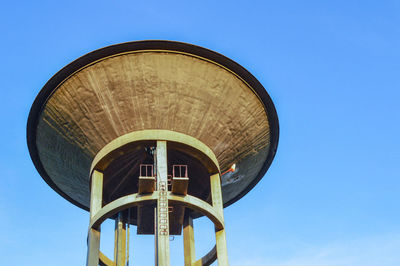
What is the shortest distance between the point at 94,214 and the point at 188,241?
13.1ft

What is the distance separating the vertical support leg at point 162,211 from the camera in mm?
15672

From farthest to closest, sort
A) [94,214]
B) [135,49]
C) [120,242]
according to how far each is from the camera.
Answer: [120,242]
[135,49]
[94,214]

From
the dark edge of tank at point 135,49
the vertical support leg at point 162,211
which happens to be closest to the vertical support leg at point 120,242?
the vertical support leg at point 162,211

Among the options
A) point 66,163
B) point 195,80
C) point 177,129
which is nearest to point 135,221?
point 66,163

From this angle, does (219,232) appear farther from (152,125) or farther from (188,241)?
(152,125)

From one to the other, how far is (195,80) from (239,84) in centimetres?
159

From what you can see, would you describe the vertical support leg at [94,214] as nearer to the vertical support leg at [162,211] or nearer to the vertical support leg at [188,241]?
the vertical support leg at [162,211]

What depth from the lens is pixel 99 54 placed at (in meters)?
17.4

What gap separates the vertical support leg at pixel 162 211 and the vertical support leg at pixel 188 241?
3.17 meters

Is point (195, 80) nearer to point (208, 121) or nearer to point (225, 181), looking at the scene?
point (208, 121)

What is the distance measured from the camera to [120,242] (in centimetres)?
1898

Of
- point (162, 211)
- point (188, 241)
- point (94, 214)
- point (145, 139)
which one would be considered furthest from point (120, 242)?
point (145, 139)

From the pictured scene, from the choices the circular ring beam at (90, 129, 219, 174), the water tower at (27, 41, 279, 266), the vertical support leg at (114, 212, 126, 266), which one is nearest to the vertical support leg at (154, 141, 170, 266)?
the water tower at (27, 41, 279, 266)

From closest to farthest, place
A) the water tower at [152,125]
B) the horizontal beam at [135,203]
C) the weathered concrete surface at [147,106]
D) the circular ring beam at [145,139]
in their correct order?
the horizontal beam at [135,203] → the water tower at [152,125] → the weathered concrete surface at [147,106] → the circular ring beam at [145,139]
